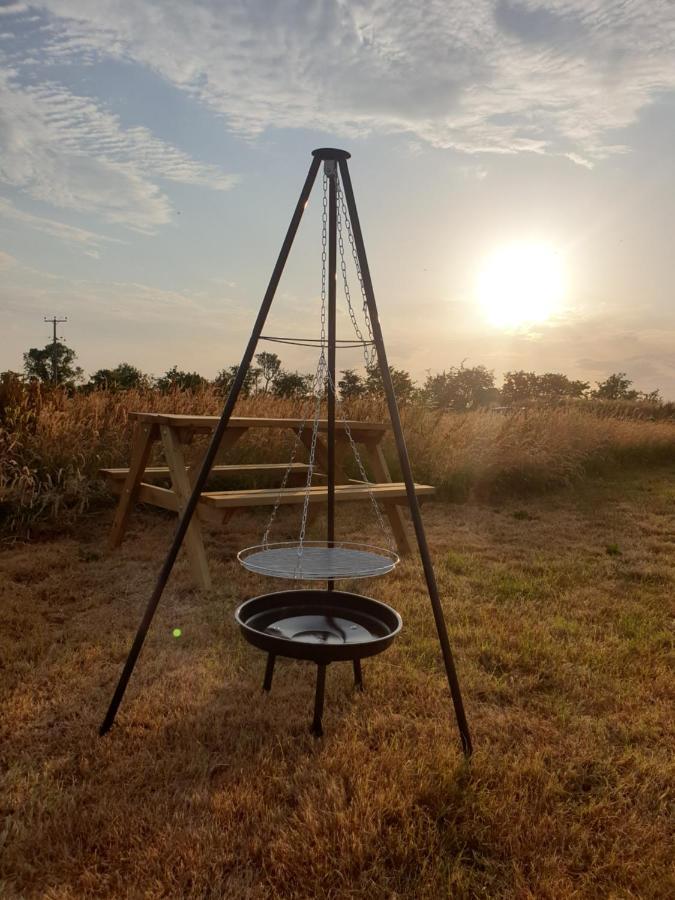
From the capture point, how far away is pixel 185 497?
3623 millimetres

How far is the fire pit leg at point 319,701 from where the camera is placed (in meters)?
1.99

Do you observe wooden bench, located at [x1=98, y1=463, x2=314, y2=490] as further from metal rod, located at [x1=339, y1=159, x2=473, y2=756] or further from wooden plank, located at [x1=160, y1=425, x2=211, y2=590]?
metal rod, located at [x1=339, y1=159, x2=473, y2=756]

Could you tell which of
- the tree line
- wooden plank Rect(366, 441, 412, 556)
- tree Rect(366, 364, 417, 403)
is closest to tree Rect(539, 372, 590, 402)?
the tree line

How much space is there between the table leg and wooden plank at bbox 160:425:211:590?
0.22 m

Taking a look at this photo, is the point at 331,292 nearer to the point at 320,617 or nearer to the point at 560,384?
the point at 320,617

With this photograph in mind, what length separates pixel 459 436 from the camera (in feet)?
24.7

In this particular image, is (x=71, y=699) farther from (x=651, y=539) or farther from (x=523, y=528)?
(x=651, y=539)

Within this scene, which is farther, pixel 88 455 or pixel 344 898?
pixel 88 455

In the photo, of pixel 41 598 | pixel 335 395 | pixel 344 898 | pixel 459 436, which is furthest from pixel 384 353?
pixel 459 436

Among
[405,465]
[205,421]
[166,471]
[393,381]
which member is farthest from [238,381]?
[393,381]

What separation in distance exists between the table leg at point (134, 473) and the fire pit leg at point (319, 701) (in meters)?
2.29

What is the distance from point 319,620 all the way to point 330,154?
5.74ft

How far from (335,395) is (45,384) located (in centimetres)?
423

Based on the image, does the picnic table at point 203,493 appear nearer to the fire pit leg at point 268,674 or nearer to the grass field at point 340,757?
the grass field at point 340,757
